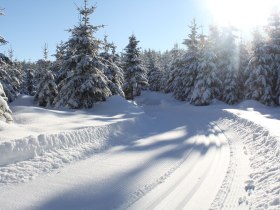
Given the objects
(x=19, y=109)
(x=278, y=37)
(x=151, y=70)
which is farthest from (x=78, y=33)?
(x=151, y=70)

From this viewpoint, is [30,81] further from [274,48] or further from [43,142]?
[43,142]

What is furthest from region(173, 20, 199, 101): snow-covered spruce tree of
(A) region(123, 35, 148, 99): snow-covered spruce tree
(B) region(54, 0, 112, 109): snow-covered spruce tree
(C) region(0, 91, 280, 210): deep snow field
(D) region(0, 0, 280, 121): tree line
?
(C) region(0, 91, 280, 210): deep snow field

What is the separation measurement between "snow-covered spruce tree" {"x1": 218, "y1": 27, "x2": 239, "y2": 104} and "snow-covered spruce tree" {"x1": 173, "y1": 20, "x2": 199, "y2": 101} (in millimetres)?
3752

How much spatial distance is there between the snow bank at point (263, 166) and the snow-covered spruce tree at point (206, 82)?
22.8m

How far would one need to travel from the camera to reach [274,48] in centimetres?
3725

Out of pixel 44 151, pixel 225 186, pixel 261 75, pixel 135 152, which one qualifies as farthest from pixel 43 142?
pixel 261 75

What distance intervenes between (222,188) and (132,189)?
7.09ft

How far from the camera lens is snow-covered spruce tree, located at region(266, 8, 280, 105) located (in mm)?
37094

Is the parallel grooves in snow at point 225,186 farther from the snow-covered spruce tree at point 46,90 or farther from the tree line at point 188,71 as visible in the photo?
the snow-covered spruce tree at point 46,90

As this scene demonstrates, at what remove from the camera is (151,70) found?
76562 mm

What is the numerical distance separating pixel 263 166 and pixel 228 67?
109ft

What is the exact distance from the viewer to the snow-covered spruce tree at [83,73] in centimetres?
2492

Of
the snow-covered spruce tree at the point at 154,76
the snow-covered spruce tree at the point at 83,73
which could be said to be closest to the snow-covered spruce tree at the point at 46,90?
the snow-covered spruce tree at the point at 83,73

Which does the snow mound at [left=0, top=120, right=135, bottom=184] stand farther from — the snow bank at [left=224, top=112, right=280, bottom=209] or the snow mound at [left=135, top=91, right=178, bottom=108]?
the snow mound at [left=135, top=91, right=178, bottom=108]
